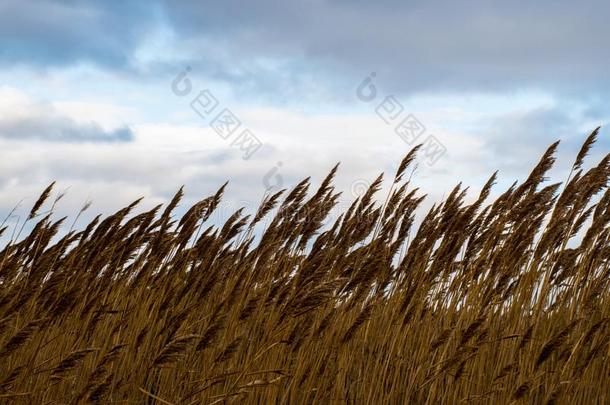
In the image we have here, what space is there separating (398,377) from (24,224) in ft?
7.74

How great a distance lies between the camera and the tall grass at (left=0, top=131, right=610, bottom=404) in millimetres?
3465

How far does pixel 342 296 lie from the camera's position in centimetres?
371

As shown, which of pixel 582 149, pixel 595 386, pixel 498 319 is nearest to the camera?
pixel 595 386

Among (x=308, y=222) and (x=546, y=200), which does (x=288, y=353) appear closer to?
(x=308, y=222)

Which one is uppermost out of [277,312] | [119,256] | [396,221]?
[396,221]

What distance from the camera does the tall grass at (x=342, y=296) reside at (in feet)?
11.4

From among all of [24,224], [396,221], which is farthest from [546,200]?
[24,224]

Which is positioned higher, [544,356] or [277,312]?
[277,312]

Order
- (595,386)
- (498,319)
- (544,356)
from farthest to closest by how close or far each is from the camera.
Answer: (498,319) < (595,386) < (544,356)

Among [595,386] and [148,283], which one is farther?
[148,283]

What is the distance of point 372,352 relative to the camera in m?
3.82

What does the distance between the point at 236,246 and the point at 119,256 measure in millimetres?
684

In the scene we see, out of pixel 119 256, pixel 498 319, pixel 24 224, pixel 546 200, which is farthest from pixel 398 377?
pixel 24 224

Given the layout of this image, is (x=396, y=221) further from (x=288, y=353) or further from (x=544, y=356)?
(x=544, y=356)
